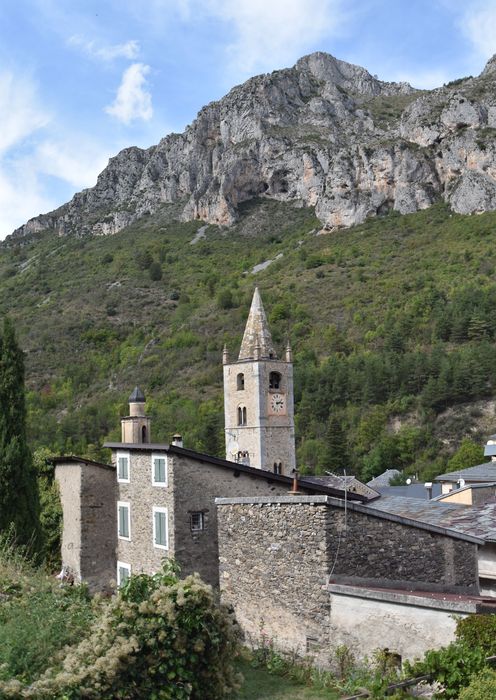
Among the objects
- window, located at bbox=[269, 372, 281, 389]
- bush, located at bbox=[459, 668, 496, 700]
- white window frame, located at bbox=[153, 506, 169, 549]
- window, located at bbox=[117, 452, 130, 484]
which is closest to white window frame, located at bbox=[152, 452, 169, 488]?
white window frame, located at bbox=[153, 506, 169, 549]

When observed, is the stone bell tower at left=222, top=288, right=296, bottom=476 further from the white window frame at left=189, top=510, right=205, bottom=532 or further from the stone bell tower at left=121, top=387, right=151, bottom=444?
the white window frame at left=189, top=510, right=205, bottom=532

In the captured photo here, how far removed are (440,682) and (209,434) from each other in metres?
55.7

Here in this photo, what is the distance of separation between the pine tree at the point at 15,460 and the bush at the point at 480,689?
1362 centimetres

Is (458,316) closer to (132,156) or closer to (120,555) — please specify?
(120,555)

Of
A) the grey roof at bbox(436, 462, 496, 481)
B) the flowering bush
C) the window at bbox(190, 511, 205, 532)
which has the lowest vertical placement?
the flowering bush

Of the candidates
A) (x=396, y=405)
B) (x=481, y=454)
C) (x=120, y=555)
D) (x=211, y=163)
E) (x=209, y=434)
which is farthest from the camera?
(x=211, y=163)

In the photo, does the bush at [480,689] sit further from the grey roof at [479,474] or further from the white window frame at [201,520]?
the grey roof at [479,474]

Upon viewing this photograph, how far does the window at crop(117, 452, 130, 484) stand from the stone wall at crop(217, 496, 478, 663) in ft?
26.4

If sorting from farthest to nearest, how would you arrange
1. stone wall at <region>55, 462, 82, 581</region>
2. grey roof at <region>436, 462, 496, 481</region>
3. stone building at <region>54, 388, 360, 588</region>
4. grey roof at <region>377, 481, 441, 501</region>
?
grey roof at <region>377, 481, 441, 501</region>
grey roof at <region>436, 462, 496, 481</region>
stone wall at <region>55, 462, 82, 581</region>
stone building at <region>54, 388, 360, 588</region>

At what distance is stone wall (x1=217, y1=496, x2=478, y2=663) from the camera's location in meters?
12.5

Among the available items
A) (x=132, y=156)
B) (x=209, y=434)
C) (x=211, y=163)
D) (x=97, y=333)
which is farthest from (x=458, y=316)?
(x=132, y=156)

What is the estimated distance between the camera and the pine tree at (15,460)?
1953cm

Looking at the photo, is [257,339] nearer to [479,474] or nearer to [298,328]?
[479,474]

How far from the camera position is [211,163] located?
156 meters
